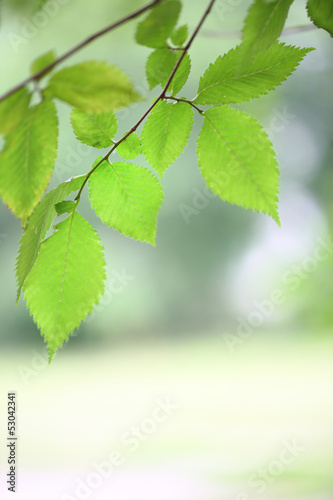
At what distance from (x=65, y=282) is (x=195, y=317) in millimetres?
5016

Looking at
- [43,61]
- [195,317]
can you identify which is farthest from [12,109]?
[195,317]

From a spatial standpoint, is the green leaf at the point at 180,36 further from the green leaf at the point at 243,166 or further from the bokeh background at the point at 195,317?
the bokeh background at the point at 195,317

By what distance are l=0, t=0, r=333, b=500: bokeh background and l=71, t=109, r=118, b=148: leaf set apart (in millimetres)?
3109

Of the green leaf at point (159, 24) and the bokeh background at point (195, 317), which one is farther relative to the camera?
the bokeh background at point (195, 317)

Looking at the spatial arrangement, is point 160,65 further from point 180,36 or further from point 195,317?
point 195,317

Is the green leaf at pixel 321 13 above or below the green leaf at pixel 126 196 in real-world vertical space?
above

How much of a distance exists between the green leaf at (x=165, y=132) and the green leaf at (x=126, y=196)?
10 mm

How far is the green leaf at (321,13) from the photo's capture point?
8.0 inches

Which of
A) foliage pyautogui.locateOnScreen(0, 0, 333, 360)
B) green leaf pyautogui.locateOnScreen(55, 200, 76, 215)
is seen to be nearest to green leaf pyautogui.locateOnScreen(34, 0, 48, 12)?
foliage pyautogui.locateOnScreen(0, 0, 333, 360)

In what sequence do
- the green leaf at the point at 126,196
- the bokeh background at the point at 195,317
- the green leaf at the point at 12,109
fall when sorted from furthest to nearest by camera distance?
the bokeh background at the point at 195,317 < the green leaf at the point at 126,196 < the green leaf at the point at 12,109

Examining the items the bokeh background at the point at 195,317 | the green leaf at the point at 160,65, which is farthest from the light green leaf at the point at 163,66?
the bokeh background at the point at 195,317

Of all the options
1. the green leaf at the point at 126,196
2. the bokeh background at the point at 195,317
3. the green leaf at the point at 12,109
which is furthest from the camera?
the bokeh background at the point at 195,317

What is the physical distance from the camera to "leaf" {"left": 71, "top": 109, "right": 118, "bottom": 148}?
0.82ft

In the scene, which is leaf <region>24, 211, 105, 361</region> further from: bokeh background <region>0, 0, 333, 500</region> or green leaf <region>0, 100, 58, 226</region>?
bokeh background <region>0, 0, 333, 500</region>
